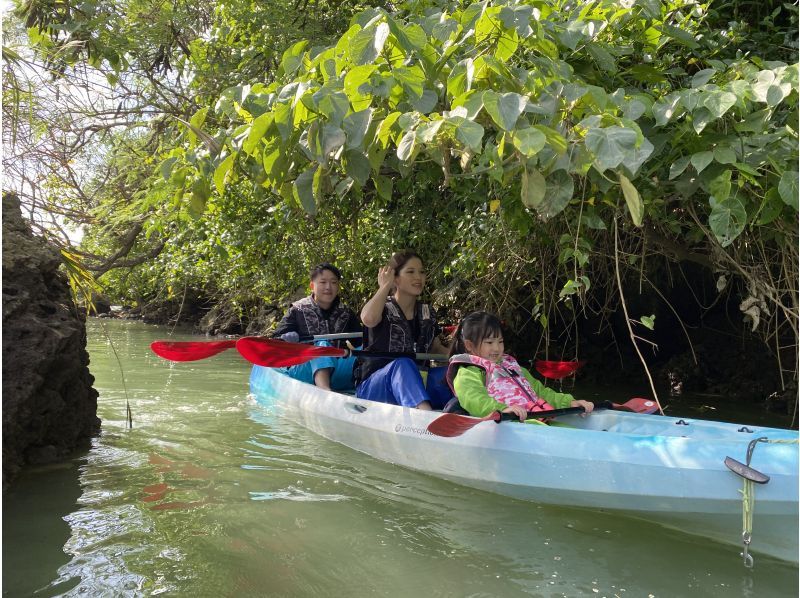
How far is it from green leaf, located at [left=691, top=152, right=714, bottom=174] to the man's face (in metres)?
3.30

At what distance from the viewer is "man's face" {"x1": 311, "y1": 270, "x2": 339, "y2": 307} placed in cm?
570

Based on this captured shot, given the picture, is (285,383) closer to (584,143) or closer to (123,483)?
(123,483)

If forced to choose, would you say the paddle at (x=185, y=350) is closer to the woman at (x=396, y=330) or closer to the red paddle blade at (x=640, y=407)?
the woman at (x=396, y=330)

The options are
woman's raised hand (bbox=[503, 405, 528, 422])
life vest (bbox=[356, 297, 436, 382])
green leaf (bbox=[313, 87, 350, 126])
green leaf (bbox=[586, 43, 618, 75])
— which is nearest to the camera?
green leaf (bbox=[313, 87, 350, 126])

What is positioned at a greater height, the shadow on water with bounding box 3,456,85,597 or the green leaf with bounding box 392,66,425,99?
the green leaf with bounding box 392,66,425,99

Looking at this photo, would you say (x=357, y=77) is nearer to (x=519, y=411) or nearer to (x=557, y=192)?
(x=557, y=192)

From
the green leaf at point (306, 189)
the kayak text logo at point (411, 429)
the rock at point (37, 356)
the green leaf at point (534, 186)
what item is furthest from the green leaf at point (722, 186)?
the rock at point (37, 356)

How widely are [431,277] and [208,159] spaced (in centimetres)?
357

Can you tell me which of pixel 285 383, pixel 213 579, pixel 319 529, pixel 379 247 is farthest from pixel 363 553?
pixel 379 247

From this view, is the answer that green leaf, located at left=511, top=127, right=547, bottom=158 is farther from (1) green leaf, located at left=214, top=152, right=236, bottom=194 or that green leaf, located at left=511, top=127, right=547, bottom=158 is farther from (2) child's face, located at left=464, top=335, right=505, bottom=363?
(2) child's face, located at left=464, top=335, right=505, bottom=363

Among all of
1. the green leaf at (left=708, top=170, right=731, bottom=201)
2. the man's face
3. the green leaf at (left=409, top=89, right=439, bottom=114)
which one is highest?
the green leaf at (left=409, top=89, right=439, bottom=114)

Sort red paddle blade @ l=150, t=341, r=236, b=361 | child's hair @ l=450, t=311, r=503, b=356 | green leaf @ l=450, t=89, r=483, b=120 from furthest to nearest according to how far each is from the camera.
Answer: red paddle blade @ l=150, t=341, r=236, b=361 → child's hair @ l=450, t=311, r=503, b=356 → green leaf @ l=450, t=89, r=483, b=120

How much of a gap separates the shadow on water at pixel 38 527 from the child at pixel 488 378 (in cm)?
207

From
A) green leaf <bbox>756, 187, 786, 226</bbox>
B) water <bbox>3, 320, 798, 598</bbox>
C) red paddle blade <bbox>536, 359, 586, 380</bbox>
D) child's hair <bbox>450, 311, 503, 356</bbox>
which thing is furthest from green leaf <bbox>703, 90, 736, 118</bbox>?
red paddle blade <bbox>536, 359, 586, 380</bbox>
